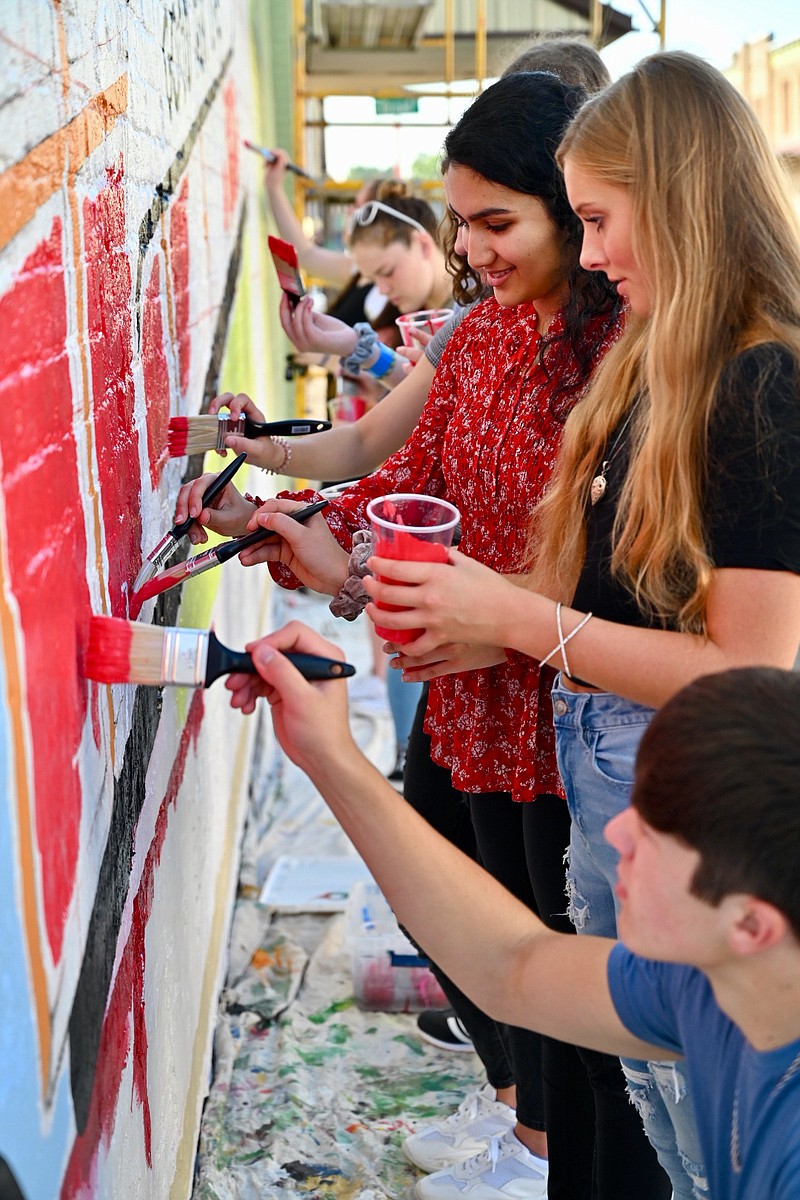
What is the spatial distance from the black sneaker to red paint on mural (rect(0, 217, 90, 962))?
6.74ft

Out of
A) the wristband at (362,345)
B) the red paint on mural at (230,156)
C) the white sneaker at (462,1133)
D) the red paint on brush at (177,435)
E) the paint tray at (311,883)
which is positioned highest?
the red paint on mural at (230,156)

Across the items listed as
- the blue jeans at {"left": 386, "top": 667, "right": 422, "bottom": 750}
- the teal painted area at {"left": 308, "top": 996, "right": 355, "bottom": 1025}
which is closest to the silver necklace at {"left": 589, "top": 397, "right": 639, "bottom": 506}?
the teal painted area at {"left": 308, "top": 996, "right": 355, "bottom": 1025}

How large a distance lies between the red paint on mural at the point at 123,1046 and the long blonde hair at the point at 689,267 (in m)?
0.90

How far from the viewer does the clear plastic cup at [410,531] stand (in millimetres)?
1610

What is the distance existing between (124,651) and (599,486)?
28.2 inches

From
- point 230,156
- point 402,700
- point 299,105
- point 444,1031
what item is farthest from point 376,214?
point 299,105

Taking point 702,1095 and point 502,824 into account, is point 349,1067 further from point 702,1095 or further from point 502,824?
point 702,1095

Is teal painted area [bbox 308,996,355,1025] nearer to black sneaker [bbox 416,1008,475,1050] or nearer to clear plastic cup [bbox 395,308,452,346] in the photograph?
black sneaker [bbox 416,1008,475,1050]

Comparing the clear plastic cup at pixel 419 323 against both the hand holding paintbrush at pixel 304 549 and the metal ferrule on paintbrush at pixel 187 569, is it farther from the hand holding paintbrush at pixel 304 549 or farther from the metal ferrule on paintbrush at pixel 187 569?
the metal ferrule on paintbrush at pixel 187 569

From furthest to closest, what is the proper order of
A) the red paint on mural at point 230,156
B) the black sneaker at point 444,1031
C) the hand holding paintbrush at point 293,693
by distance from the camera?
the red paint on mural at point 230,156 → the black sneaker at point 444,1031 → the hand holding paintbrush at point 293,693

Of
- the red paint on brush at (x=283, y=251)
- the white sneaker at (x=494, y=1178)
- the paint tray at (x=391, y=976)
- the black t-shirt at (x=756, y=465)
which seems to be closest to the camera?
the black t-shirt at (x=756, y=465)

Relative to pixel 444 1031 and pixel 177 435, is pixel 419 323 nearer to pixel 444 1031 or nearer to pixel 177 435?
pixel 177 435

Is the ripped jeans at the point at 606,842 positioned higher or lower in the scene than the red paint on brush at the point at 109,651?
lower

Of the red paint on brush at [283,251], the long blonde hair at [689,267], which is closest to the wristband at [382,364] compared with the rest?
the red paint on brush at [283,251]
